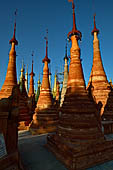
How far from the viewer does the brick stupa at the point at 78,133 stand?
15.2 feet

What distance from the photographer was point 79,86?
6.50 m

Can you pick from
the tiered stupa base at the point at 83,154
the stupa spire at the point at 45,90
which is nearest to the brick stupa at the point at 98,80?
the stupa spire at the point at 45,90

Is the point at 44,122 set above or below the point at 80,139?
below

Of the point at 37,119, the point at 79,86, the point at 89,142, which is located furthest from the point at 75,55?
the point at 37,119

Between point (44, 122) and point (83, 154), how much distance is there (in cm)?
652

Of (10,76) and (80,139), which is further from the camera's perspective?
(10,76)

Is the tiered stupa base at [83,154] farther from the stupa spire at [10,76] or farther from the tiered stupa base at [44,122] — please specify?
the stupa spire at [10,76]

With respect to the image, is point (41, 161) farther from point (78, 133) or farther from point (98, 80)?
point (98, 80)

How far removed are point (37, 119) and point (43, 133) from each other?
1465 mm

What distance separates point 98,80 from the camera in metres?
11.9

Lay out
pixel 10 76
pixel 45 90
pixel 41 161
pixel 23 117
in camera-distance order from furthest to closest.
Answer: pixel 23 117 → pixel 10 76 → pixel 45 90 → pixel 41 161

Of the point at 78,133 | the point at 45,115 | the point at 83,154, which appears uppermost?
the point at 45,115

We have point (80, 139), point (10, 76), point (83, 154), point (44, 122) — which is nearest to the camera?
point (83, 154)

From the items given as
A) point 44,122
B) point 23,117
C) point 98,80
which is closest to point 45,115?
point 44,122
